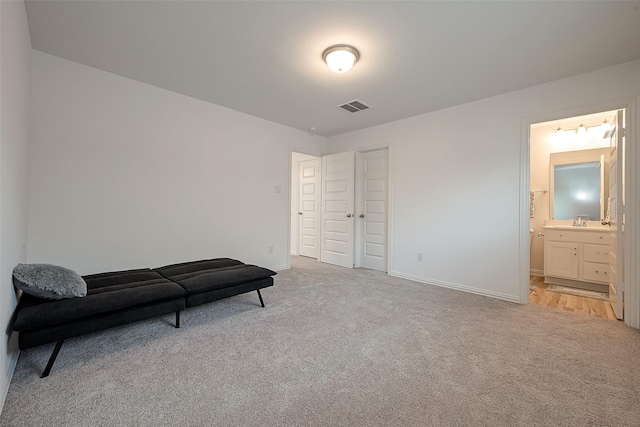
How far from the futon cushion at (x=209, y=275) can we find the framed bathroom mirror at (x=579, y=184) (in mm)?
4544

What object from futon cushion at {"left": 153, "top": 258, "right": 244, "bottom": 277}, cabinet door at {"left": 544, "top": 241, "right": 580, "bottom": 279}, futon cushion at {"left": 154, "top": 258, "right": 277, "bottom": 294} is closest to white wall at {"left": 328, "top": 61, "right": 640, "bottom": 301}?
cabinet door at {"left": 544, "top": 241, "right": 580, "bottom": 279}

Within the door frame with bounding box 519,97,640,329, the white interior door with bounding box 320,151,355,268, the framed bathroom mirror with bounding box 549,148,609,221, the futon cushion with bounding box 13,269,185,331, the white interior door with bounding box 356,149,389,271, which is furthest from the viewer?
the white interior door with bounding box 320,151,355,268

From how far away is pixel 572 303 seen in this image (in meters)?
3.05

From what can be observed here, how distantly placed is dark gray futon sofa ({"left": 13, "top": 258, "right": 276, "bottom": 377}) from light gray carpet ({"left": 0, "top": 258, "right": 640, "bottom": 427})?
0.23 m

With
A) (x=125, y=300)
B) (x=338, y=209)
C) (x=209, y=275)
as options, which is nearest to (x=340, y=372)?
(x=209, y=275)

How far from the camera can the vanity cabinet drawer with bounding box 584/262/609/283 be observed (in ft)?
11.3

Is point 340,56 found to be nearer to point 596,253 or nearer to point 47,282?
point 47,282

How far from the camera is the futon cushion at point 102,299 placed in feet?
5.15

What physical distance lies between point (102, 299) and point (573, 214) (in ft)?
19.1

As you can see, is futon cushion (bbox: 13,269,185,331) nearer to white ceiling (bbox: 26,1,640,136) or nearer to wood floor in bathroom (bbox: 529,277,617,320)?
white ceiling (bbox: 26,1,640,136)

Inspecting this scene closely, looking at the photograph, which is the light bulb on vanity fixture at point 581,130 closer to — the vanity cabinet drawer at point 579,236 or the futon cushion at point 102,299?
the vanity cabinet drawer at point 579,236

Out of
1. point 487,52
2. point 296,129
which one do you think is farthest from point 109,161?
point 487,52

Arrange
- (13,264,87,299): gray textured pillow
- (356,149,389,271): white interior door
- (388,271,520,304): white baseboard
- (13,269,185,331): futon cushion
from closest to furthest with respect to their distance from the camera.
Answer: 1. (13,269,185,331): futon cushion
2. (13,264,87,299): gray textured pillow
3. (388,271,520,304): white baseboard
4. (356,149,389,271): white interior door

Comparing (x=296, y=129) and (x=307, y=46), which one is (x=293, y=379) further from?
(x=296, y=129)
